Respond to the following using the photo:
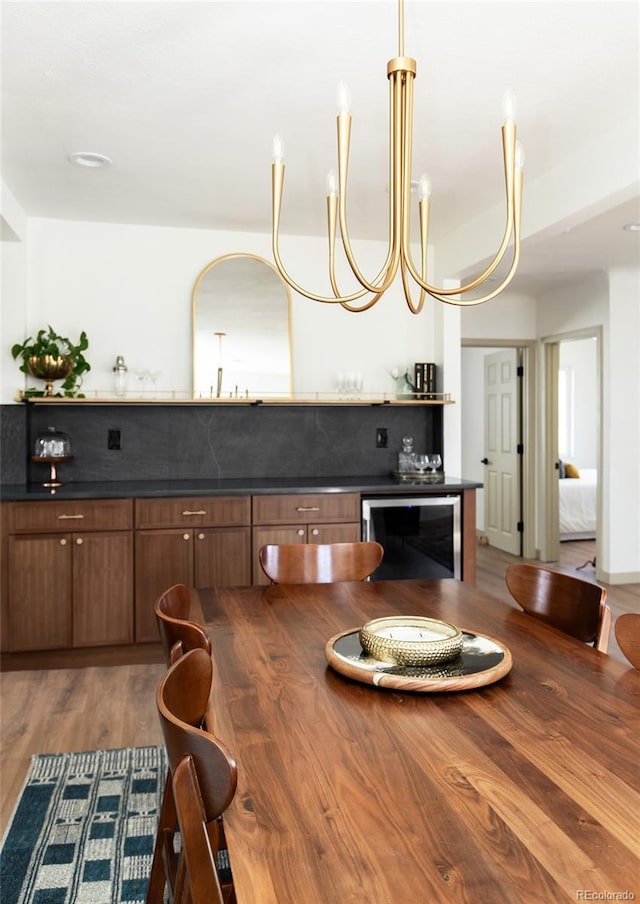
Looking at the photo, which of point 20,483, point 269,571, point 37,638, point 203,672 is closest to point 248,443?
point 20,483

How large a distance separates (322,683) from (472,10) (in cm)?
205

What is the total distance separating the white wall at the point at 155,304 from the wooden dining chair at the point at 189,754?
307 centimetres

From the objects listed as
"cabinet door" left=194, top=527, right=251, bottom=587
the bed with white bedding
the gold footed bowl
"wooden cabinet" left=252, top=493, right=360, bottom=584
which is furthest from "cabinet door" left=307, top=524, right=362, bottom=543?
the bed with white bedding

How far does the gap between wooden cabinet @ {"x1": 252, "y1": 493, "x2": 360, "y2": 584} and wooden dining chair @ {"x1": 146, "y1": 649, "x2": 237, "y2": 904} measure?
2.19 metres

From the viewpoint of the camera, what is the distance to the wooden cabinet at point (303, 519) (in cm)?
404

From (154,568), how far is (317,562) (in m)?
1.53

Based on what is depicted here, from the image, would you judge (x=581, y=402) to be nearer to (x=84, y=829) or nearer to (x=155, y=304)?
(x=155, y=304)

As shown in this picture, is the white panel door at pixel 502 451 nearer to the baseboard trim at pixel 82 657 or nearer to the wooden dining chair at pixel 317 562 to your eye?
the baseboard trim at pixel 82 657

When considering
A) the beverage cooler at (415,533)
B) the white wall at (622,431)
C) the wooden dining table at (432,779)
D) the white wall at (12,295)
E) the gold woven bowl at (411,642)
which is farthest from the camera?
the white wall at (622,431)

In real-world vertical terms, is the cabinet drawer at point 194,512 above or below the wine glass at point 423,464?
below

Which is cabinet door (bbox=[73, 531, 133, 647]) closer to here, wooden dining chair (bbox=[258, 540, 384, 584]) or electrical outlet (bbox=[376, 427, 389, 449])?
wooden dining chair (bbox=[258, 540, 384, 584])

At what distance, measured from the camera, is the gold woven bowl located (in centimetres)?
158

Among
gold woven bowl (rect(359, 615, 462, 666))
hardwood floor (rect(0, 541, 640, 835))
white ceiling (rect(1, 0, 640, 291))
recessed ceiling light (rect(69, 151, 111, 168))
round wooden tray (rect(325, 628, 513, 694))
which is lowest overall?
hardwood floor (rect(0, 541, 640, 835))

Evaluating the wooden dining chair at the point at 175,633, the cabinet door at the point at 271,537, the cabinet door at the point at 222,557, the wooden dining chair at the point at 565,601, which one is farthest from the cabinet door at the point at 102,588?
the wooden dining chair at the point at 565,601
